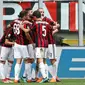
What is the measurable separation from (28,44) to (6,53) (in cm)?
61

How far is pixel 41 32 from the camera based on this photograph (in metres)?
13.7

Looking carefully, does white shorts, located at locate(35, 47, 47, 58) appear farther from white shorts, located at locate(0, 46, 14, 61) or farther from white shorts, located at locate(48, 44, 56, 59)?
white shorts, located at locate(0, 46, 14, 61)

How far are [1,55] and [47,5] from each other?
2566 millimetres

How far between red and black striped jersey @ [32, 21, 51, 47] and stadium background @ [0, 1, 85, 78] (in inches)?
82.6

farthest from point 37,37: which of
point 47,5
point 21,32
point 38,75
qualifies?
point 47,5

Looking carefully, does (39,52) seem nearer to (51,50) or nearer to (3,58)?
(51,50)

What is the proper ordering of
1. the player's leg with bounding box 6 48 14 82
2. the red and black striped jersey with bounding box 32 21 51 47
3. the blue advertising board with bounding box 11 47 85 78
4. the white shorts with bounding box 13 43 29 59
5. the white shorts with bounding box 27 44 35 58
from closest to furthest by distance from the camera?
the red and black striped jersey with bounding box 32 21 51 47
the white shorts with bounding box 13 43 29 59
the white shorts with bounding box 27 44 35 58
the player's leg with bounding box 6 48 14 82
the blue advertising board with bounding box 11 47 85 78

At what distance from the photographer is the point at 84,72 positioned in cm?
1572

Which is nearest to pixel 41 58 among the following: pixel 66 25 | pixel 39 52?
pixel 39 52

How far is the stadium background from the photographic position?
15695 millimetres

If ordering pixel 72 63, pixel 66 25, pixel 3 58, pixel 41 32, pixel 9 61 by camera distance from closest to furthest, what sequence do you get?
pixel 41 32 → pixel 3 58 → pixel 9 61 → pixel 72 63 → pixel 66 25

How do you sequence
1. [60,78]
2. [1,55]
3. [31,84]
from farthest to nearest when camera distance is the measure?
[60,78], [1,55], [31,84]

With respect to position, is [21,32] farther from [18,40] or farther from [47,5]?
[47,5]

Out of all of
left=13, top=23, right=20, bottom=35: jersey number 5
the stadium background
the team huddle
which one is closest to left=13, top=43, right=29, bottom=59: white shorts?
the team huddle
